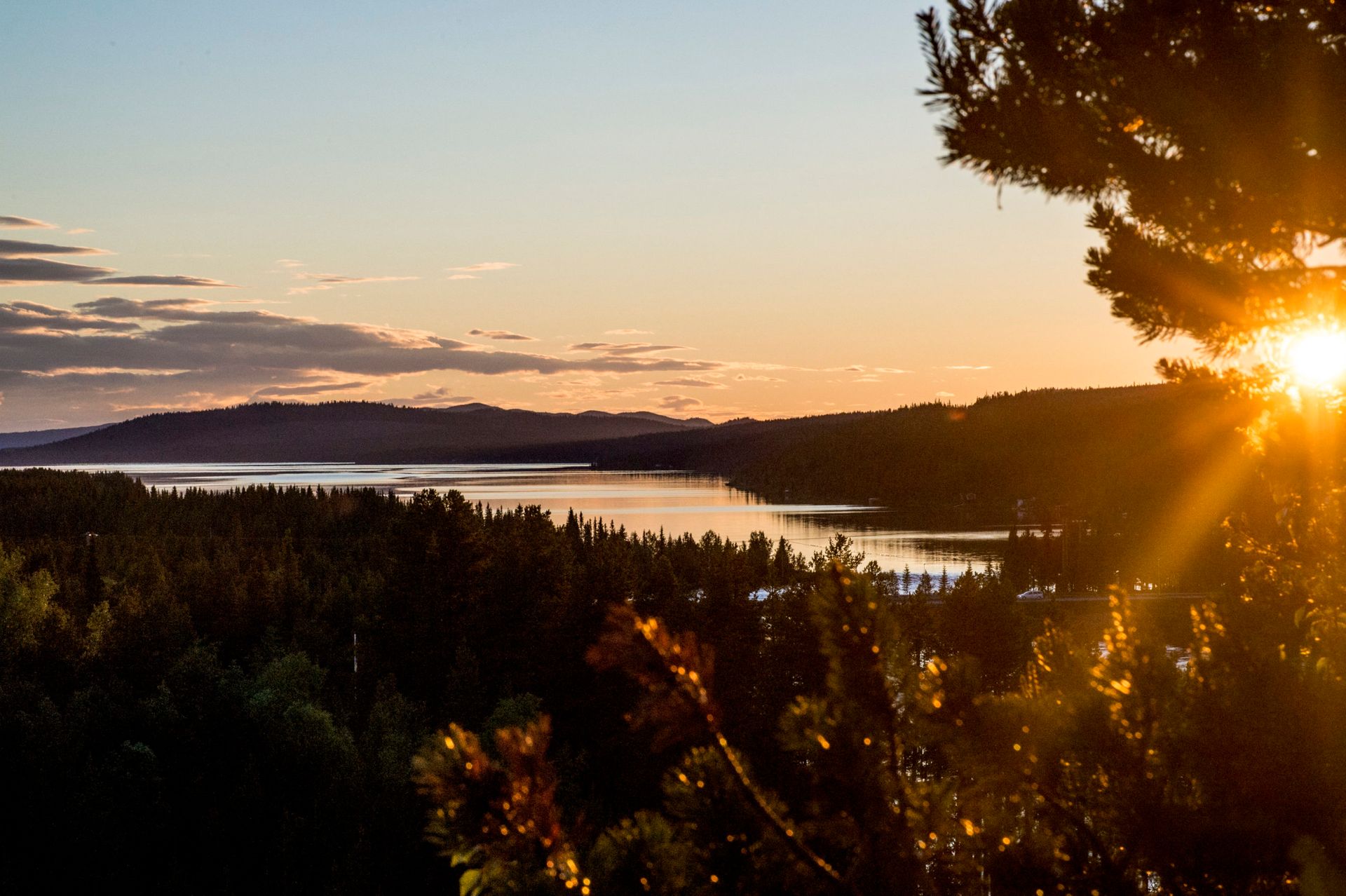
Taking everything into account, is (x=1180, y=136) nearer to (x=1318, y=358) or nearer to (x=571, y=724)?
(x=1318, y=358)

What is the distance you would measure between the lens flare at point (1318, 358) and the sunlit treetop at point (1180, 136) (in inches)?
9.1

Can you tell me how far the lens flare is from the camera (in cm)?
852

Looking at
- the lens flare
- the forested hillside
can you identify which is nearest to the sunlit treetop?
the lens flare

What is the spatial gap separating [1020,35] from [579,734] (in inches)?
1752

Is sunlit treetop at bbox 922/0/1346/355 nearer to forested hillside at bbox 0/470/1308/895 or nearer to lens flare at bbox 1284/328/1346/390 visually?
lens flare at bbox 1284/328/1346/390

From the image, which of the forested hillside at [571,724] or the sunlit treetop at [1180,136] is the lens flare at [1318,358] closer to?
the sunlit treetop at [1180,136]

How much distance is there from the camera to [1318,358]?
866cm

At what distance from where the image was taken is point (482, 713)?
168ft

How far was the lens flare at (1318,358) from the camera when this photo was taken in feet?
27.9

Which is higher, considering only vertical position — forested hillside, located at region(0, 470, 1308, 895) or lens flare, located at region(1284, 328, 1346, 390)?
lens flare, located at region(1284, 328, 1346, 390)

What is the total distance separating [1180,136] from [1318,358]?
1.98 metres

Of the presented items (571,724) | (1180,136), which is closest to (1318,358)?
(1180,136)

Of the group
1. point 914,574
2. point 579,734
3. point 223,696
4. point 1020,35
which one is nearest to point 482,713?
point 579,734

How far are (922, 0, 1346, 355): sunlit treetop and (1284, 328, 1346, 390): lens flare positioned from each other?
23 cm
